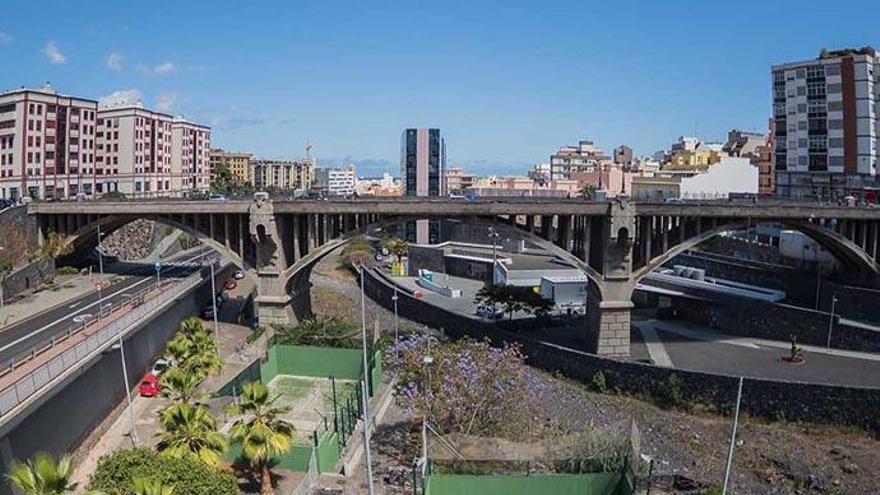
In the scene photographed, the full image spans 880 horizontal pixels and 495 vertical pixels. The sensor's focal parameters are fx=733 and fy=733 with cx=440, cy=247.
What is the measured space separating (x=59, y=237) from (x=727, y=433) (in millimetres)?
53462

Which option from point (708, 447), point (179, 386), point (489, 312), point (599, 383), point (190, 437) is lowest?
point (708, 447)

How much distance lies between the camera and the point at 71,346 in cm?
3309

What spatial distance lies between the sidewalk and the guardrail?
4.86 metres

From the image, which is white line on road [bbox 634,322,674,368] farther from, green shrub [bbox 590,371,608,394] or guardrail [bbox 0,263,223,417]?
guardrail [bbox 0,263,223,417]

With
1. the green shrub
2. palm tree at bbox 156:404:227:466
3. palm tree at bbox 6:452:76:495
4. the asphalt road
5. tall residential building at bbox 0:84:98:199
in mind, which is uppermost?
tall residential building at bbox 0:84:98:199

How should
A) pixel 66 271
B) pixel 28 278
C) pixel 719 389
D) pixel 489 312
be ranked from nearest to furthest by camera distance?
pixel 719 389 → pixel 28 278 → pixel 489 312 → pixel 66 271

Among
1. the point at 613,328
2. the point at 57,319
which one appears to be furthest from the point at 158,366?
the point at 613,328

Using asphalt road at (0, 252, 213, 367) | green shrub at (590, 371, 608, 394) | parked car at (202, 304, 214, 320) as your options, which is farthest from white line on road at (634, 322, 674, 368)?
asphalt road at (0, 252, 213, 367)

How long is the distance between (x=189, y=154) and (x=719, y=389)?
11225cm

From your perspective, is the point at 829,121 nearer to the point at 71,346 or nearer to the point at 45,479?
the point at 71,346

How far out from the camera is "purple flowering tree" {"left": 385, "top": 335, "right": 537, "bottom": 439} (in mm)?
34625

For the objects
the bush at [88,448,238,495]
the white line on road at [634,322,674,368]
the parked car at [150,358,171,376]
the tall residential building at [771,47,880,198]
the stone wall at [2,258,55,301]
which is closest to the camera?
the bush at [88,448,238,495]

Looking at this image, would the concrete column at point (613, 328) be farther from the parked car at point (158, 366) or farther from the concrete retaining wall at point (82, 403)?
the concrete retaining wall at point (82, 403)

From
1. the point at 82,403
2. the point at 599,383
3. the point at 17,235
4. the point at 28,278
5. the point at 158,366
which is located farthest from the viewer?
the point at 17,235
